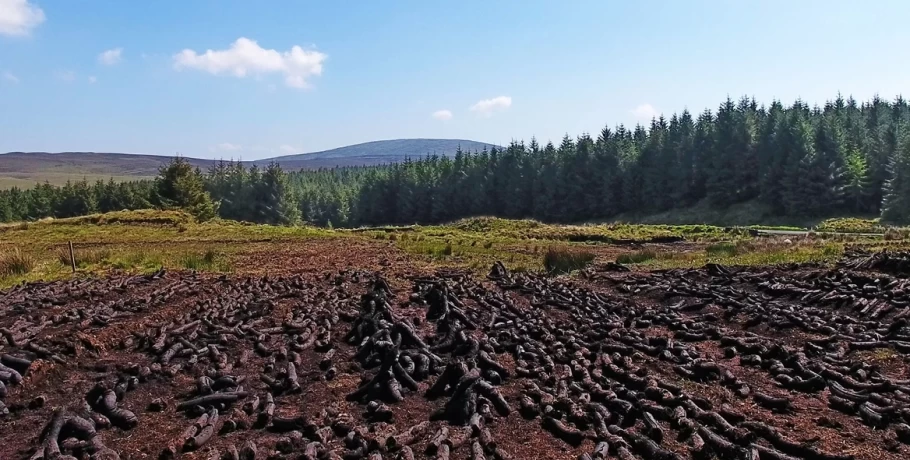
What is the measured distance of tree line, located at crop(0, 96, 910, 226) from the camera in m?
76.2

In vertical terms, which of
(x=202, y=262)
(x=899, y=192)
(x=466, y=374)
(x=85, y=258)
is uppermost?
(x=899, y=192)

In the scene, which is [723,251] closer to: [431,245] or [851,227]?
[431,245]

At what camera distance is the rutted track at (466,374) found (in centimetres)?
892

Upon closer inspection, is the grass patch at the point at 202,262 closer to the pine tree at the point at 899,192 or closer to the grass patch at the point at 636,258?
the grass patch at the point at 636,258

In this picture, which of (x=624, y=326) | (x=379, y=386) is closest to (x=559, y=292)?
(x=624, y=326)

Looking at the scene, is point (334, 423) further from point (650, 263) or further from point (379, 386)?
point (650, 263)

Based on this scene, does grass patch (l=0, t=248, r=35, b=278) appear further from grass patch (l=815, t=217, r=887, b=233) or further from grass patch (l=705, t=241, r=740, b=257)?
grass patch (l=815, t=217, r=887, b=233)

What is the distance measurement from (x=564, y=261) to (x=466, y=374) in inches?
733

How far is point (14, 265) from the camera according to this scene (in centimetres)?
2761

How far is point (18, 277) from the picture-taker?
87.6 feet

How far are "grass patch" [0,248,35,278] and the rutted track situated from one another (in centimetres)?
800

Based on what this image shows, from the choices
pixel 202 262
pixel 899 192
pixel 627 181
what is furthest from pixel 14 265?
pixel 627 181

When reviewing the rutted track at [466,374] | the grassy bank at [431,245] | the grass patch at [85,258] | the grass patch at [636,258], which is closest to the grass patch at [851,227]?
the grassy bank at [431,245]

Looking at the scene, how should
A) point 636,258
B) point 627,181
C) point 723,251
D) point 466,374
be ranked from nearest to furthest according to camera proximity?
point 466,374
point 636,258
point 723,251
point 627,181
